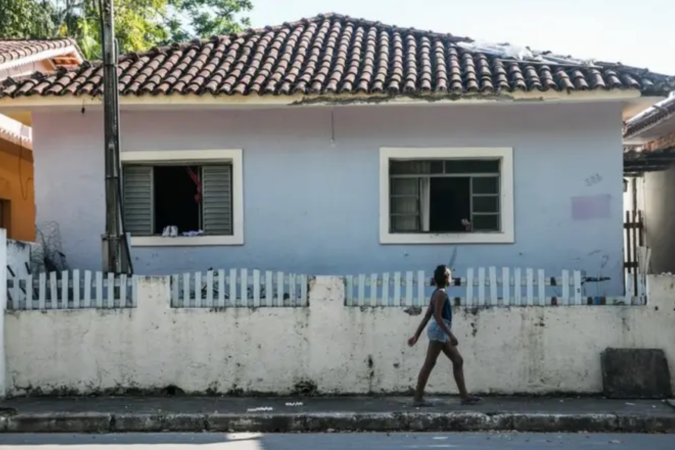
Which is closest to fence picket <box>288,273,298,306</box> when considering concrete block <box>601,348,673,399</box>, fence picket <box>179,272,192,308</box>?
fence picket <box>179,272,192,308</box>

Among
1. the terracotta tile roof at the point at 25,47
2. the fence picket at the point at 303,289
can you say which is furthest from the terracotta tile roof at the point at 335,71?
the fence picket at the point at 303,289

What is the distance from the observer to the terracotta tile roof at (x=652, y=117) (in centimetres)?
1298

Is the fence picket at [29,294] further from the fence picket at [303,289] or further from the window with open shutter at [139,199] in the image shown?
the fence picket at [303,289]

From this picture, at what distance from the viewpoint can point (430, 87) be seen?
1044cm

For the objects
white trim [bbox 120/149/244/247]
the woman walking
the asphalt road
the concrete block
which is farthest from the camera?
white trim [bbox 120/149/244/247]

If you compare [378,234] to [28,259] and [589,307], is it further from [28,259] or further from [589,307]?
[28,259]

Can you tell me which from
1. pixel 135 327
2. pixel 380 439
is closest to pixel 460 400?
pixel 380 439

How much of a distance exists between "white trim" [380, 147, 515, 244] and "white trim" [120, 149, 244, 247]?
1927 mm

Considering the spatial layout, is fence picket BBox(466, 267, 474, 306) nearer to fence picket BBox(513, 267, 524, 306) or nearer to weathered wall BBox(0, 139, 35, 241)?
fence picket BBox(513, 267, 524, 306)

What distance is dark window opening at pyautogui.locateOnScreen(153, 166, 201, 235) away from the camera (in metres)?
11.6

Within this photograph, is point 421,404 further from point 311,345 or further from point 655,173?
point 655,173

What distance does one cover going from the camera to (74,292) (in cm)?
962

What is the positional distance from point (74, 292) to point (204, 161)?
2.74 meters

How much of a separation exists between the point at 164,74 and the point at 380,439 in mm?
6000
